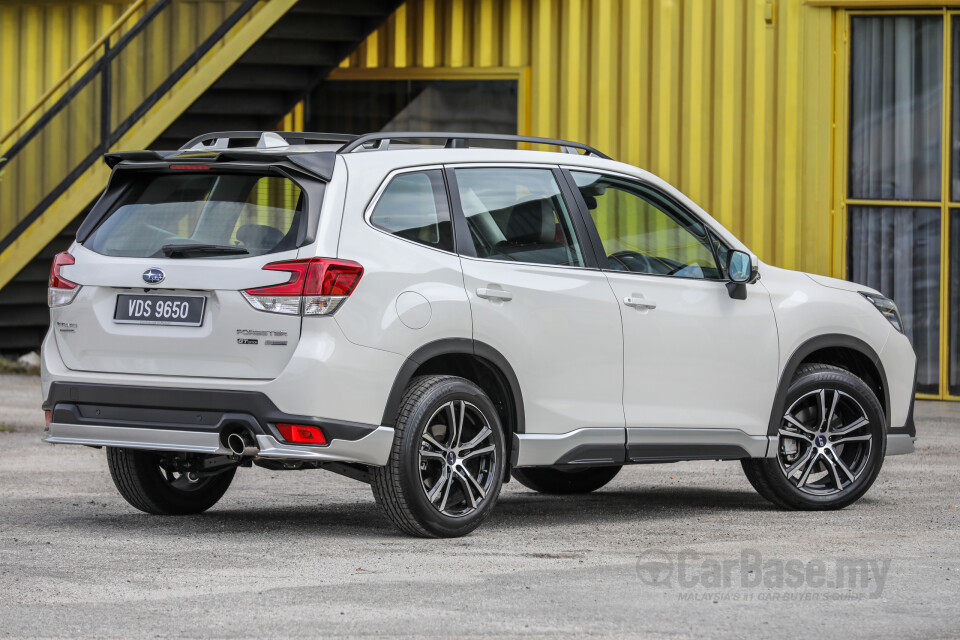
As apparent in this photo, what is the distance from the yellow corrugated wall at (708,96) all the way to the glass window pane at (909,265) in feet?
1.07

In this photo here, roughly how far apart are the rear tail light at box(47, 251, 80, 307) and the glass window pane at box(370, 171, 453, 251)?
1.48m

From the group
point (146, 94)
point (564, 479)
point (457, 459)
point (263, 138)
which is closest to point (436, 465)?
point (457, 459)

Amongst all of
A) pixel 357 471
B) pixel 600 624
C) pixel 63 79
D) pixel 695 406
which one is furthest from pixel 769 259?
pixel 600 624

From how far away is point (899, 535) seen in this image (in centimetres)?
855

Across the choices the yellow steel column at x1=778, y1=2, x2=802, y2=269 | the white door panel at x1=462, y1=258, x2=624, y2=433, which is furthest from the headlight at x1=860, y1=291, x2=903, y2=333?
the yellow steel column at x1=778, y1=2, x2=802, y2=269

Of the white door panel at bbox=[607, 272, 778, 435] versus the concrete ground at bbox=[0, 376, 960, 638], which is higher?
the white door panel at bbox=[607, 272, 778, 435]

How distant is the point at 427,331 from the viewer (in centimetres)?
796

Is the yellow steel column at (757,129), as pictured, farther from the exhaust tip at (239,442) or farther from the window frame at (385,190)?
the exhaust tip at (239,442)

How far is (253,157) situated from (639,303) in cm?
207

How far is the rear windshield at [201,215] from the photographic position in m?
7.91

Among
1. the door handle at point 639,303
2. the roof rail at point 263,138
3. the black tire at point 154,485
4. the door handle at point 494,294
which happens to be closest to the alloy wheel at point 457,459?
the door handle at point 494,294

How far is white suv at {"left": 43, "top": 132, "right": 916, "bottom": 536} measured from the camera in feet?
25.4

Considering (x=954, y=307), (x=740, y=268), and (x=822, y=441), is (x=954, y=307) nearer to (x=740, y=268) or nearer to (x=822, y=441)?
(x=822, y=441)

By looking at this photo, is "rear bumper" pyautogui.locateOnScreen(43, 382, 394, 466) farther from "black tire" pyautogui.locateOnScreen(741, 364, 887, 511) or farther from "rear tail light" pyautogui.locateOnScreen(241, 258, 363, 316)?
"black tire" pyautogui.locateOnScreen(741, 364, 887, 511)
